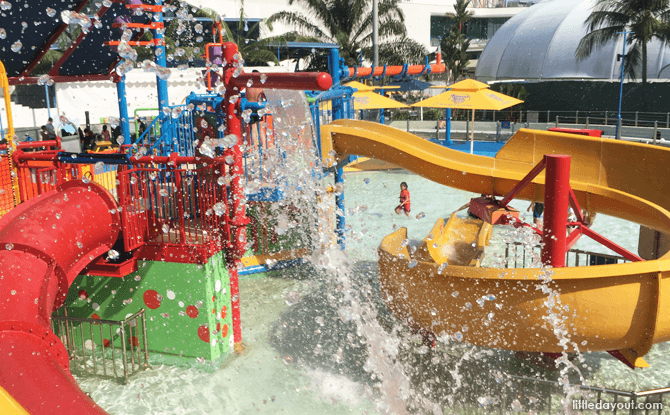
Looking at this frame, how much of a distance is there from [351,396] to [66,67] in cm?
805

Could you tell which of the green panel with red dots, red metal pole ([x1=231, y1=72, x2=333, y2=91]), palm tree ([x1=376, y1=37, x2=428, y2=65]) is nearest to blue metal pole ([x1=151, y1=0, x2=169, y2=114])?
red metal pole ([x1=231, y1=72, x2=333, y2=91])

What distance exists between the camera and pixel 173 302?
259 inches

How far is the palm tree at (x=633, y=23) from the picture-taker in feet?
108

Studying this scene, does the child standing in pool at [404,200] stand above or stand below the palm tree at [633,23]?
below

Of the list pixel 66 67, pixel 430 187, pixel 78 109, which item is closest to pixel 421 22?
pixel 78 109

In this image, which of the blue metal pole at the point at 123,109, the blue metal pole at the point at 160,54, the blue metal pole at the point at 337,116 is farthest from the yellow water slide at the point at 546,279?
the blue metal pole at the point at 123,109

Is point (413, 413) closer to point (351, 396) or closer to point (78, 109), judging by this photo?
point (351, 396)

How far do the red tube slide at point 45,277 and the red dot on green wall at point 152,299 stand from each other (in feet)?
3.17

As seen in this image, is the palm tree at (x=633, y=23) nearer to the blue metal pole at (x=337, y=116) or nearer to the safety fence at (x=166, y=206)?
the blue metal pole at (x=337, y=116)

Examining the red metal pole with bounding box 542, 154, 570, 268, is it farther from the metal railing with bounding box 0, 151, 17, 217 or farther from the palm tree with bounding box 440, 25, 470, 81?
the palm tree with bounding box 440, 25, 470, 81

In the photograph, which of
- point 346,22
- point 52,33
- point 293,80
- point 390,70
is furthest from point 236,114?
point 346,22

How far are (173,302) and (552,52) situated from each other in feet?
150

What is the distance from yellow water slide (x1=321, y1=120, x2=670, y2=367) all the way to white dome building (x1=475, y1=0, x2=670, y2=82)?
38438 millimetres

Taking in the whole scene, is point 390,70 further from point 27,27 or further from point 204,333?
point 204,333
